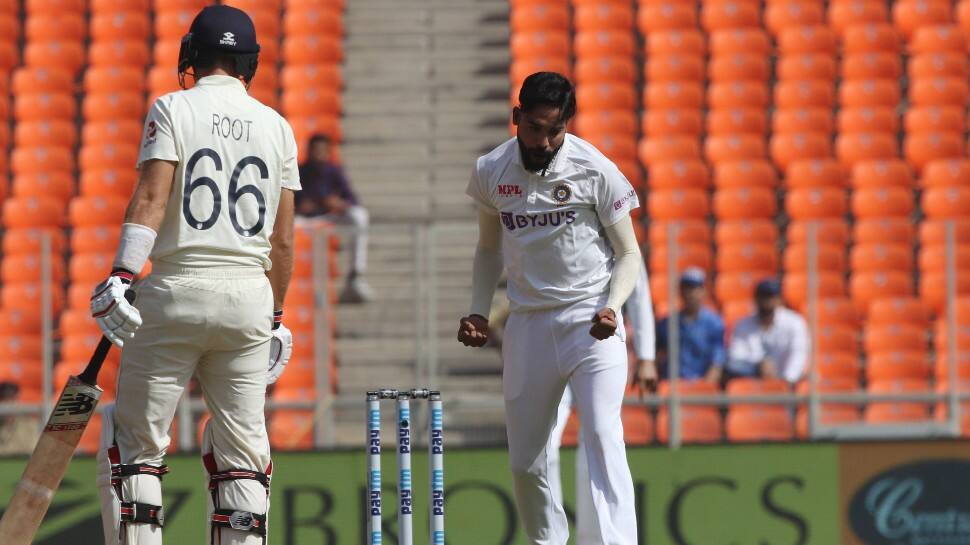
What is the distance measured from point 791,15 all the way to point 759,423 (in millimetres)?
5451

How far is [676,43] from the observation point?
14227 millimetres

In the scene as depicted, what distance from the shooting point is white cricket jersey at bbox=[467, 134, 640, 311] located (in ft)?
19.7

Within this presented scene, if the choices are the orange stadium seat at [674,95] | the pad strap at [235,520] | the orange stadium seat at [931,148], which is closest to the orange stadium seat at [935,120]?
the orange stadium seat at [931,148]

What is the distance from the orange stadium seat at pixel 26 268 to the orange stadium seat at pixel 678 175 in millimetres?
5052

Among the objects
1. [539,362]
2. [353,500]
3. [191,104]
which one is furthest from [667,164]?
[191,104]

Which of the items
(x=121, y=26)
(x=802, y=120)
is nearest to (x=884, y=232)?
(x=802, y=120)

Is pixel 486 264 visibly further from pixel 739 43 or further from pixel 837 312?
pixel 739 43

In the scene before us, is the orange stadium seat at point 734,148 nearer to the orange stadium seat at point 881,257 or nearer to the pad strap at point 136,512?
the orange stadium seat at point 881,257

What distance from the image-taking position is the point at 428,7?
15.3m

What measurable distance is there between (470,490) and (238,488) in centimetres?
383

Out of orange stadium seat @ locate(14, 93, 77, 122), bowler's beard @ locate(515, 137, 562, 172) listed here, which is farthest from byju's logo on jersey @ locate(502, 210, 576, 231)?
orange stadium seat @ locate(14, 93, 77, 122)

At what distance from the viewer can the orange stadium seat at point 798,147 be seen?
527 inches

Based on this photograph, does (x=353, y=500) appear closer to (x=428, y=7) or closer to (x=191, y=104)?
(x=191, y=104)

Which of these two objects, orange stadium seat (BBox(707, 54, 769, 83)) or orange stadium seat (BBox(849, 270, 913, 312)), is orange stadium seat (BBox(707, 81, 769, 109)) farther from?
orange stadium seat (BBox(849, 270, 913, 312))
